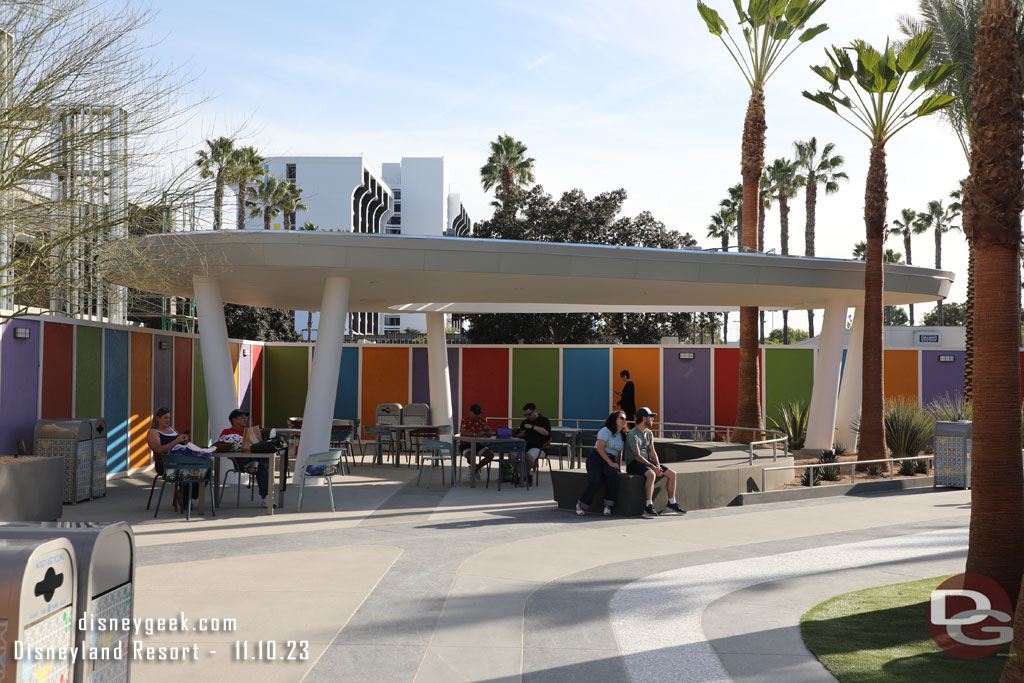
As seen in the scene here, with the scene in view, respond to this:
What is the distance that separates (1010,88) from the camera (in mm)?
7074

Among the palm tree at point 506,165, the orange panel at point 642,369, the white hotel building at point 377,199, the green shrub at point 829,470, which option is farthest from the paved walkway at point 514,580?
the white hotel building at point 377,199

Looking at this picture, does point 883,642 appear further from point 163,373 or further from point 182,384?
point 182,384

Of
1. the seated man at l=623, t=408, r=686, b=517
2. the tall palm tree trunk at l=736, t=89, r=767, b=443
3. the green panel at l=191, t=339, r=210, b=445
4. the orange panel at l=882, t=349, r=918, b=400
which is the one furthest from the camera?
the orange panel at l=882, t=349, r=918, b=400

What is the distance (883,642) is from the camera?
5801 millimetres

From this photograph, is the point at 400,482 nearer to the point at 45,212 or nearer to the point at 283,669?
the point at 45,212

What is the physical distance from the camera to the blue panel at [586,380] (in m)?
22.9

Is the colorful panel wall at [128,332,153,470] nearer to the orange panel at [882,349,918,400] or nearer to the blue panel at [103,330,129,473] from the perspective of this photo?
the blue panel at [103,330,129,473]

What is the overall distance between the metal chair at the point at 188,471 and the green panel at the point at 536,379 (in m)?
12.8

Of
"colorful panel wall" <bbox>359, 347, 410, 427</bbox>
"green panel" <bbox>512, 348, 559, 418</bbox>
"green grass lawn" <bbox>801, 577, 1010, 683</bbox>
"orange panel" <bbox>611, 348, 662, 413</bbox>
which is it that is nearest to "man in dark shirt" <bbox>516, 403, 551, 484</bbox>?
"green grass lawn" <bbox>801, 577, 1010, 683</bbox>

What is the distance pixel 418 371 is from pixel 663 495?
40.4 ft

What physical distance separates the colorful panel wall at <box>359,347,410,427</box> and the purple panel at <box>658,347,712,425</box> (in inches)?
268

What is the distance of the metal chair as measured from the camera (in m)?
10.4

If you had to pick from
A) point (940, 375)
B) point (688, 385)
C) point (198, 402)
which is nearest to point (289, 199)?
point (198, 402)

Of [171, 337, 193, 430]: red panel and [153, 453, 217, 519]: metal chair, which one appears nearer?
[153, 453, 217, 519]: metal chair
